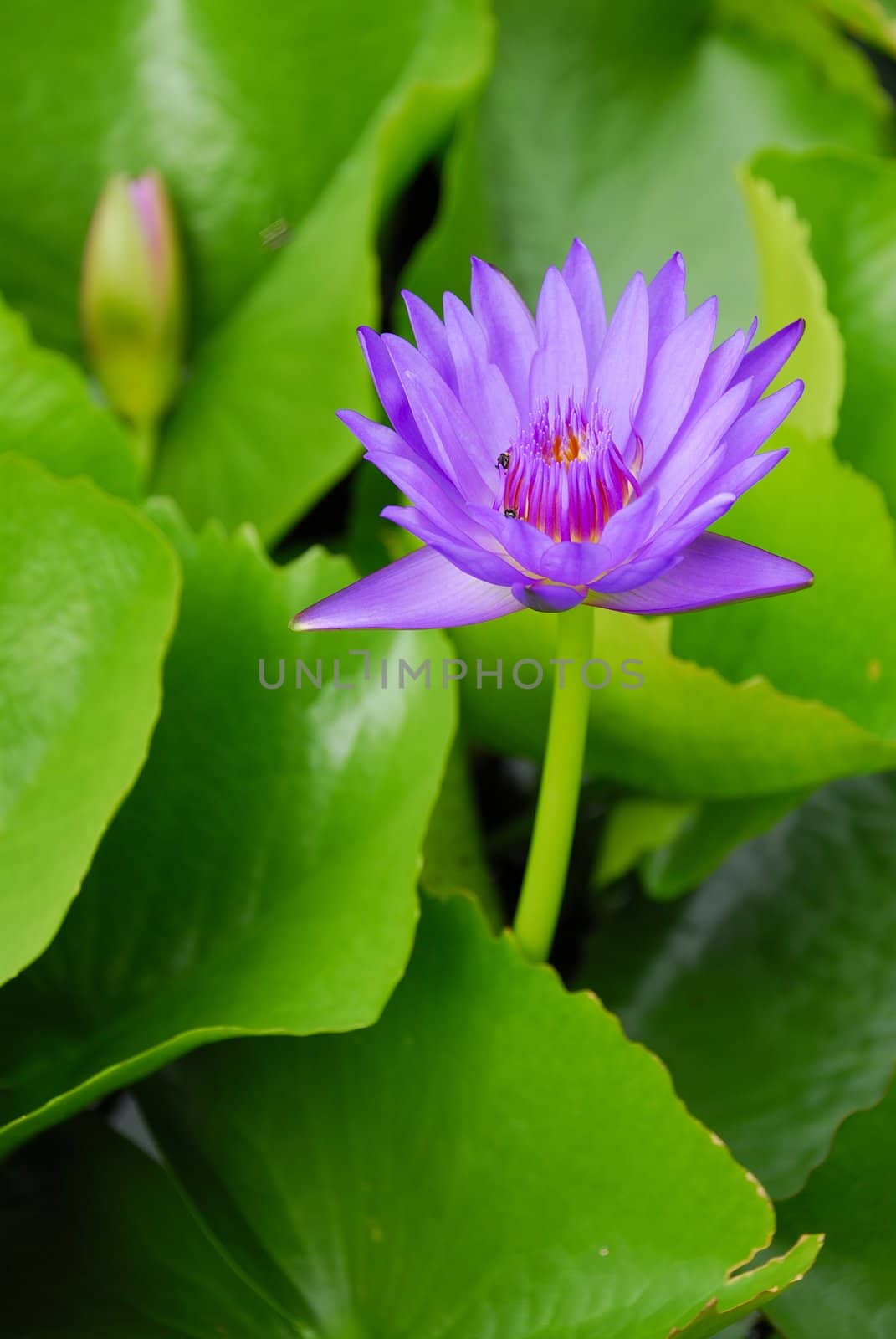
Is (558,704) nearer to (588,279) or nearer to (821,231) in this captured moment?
(588,279)

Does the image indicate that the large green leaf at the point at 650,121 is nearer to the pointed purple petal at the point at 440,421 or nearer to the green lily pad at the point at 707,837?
the green lily pad at the point at 707,837

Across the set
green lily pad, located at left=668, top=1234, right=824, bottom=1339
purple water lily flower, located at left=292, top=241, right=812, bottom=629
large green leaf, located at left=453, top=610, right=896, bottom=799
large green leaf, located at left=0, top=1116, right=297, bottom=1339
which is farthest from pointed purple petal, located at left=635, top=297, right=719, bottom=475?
large green leaf, located at left=0, top=1116, right=297, bottom=1339

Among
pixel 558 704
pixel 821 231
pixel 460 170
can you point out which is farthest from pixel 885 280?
pixel 558 704

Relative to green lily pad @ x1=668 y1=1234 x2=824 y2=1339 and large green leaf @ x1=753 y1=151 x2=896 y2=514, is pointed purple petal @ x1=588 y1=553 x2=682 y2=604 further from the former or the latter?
large green leaf @ x1=753 y1=151 x2=896 y2=514

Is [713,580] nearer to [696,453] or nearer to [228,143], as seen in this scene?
[696,453]

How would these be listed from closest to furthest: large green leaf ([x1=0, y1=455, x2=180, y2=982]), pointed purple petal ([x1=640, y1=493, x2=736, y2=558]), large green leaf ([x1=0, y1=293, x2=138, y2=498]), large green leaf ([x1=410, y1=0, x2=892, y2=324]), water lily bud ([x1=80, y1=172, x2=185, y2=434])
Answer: pointed purple petal ([x1=640, y1=493, x2=736, y2=558]) < large green leaf ([x1=0, y1=455, x2=180, y2=982]) < large green leaf ([x1=0, y1=293, x2=138, y2=498]) < water lily bud ([x1=80, y1=172, x2=185, y2=434]) < large green leaf ([x1=410, y1=0, x2=892, y2=324])

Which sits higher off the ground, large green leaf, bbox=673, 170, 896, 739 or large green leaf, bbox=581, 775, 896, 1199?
large green leaf, bbox=673, 170, 896, 739
